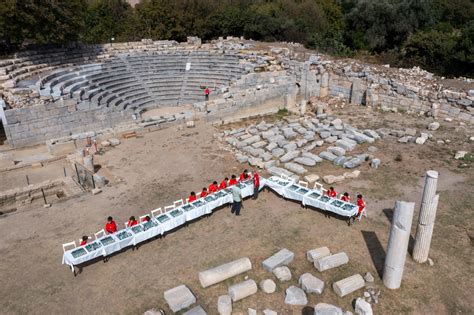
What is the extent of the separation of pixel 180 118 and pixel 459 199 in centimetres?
1391

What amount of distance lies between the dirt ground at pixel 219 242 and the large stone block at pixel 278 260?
0.18 m

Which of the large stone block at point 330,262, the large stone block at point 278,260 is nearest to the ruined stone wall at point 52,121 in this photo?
the large stone block at point 278,260

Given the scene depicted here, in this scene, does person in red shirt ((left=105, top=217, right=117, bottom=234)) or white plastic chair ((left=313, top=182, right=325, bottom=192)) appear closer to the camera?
person in red shirt ((left=105, top=217, right=117, bottom=234))

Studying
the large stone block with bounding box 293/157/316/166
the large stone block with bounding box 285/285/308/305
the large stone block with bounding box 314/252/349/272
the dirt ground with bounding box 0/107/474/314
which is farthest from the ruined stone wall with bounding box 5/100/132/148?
the large stone block with bounding box 285/285/308/305

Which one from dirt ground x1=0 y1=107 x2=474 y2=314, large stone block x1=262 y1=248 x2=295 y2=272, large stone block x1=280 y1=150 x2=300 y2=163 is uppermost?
large stone block x1=280 y1=150 x2=300 y2=163

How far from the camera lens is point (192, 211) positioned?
12.5 meters

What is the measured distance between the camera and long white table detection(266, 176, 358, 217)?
12.3 meters

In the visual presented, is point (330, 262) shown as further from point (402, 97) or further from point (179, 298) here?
point (402, 97)

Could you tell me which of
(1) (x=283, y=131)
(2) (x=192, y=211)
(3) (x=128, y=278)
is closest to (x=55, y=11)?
(1) (x=283, y=131)

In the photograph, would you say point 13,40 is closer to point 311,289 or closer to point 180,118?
point 180,118

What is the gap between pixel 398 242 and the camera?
31.0 ft

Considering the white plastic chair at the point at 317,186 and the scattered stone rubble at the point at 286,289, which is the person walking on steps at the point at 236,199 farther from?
the white plastic chair at the point at 317,186

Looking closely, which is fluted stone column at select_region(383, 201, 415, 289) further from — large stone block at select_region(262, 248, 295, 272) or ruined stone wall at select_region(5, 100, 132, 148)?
ruined stone wall at select_region(5, 100, 132, 148)

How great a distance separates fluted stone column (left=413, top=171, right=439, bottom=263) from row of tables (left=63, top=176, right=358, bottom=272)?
213cm
